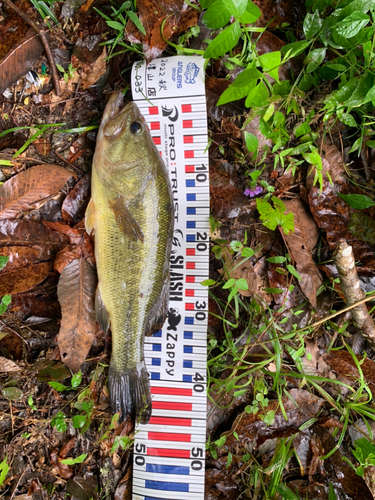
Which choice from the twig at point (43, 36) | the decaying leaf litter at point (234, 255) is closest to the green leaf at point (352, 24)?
the decaying leaf litter at point (234, 255)

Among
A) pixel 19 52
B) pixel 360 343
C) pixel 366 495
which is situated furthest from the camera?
pixel 360 343

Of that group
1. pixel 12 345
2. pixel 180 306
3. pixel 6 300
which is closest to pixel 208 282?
pixel 180 306

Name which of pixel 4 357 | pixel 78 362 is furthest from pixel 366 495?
pixel 4 357

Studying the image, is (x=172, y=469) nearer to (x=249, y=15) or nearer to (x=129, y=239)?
(x=129, y=239)

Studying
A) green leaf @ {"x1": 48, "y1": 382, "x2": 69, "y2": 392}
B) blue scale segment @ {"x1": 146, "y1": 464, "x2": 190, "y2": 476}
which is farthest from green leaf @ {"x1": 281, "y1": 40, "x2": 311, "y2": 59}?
blue scale segment @ {"x1": 146, "y1": 464, "x2": 190, "y2": 476}

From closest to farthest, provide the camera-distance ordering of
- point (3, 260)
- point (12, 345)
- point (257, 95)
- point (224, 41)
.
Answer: point (224, 41) → point (257, 95) → point (3, 260) → point (12, 345)

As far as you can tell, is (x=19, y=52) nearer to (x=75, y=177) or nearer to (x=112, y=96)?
(x=112, y=96)

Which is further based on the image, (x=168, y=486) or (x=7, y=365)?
(x=168, y=486)
